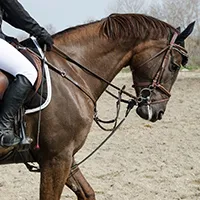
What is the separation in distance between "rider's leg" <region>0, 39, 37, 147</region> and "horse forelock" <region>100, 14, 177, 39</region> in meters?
0.86

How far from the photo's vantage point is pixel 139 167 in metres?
6.36

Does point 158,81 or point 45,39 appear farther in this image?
point 158,81

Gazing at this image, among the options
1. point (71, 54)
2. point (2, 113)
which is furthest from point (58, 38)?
point (2, 113)

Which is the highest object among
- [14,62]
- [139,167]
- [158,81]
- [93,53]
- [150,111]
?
[14,62]

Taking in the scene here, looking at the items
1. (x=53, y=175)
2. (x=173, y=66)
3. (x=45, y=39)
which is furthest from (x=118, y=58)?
(x=53, y=175)

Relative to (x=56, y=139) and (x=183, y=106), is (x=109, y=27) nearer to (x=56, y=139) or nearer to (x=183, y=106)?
(x=56, y=139)

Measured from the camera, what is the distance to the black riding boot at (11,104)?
342 centimetres

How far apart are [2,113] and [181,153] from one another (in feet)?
13.1

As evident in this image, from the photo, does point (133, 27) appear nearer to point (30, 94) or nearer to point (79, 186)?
point (30, 94)

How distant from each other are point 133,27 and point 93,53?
1.29 feet

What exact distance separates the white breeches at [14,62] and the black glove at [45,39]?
0.28 m

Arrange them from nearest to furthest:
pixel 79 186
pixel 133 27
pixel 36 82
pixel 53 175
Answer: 1. pixel 36 82
2. pixel 53 175
3. pixel 133 27
4. pixel 79 186

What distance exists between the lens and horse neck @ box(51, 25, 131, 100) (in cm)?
399

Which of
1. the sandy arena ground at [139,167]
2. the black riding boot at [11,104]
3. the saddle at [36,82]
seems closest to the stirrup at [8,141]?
the black riding boot at [11,104]
